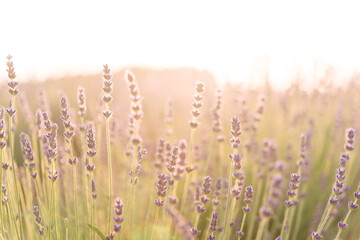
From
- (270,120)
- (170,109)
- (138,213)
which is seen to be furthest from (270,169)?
(270,120)

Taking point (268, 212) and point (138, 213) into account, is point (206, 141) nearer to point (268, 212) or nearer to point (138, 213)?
point (138, 213)

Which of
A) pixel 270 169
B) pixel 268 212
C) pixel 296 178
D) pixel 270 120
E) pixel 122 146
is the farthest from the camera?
pixel 270 120

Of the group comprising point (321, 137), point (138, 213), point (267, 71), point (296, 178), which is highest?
point (267, 71)

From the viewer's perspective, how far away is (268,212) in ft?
4.30

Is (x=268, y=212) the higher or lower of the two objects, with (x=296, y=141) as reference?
higher

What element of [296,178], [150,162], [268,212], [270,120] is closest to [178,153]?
[296,178]

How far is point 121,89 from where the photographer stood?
943 centimetres

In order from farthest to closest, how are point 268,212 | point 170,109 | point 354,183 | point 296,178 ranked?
point 354,183 → point 170,109 → point 296,178 → point 268,212

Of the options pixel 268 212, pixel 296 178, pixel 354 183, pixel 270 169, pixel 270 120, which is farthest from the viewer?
pixel 270 120

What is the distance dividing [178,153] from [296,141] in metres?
2.88

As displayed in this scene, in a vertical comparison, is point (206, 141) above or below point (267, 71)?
below

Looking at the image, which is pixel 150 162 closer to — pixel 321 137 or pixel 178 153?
pixel 321 137

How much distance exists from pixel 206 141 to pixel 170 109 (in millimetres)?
1037

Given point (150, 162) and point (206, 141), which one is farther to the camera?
point (150, 162)
